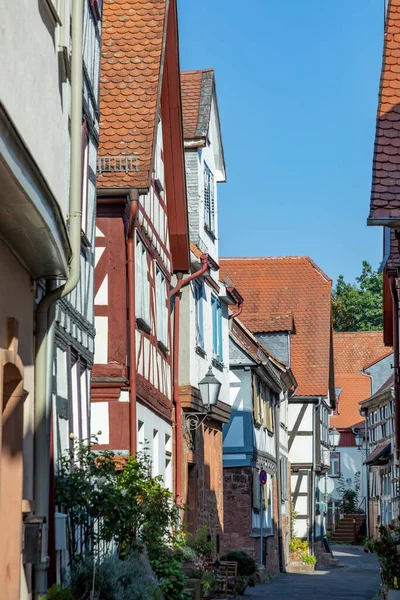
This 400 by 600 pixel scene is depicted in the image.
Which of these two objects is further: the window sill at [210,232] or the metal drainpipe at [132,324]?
the window sill at [210,232]

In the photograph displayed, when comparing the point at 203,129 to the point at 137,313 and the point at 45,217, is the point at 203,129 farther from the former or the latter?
the point at 45,217

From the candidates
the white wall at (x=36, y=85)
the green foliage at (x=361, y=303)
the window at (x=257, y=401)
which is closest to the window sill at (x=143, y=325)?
the white wall at (x=36, y=85)

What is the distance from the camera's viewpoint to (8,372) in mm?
8023

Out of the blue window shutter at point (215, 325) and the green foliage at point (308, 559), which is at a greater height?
the blue window shutter at point (215, 325)

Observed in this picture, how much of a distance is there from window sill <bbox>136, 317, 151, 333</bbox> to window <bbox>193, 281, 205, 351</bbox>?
13.9 ft

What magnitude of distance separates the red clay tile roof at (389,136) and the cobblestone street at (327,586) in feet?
31.4

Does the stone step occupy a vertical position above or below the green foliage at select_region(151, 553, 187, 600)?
below

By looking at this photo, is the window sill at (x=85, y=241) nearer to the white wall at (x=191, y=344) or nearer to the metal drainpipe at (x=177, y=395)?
the metal drainpipe at (x=177, y=395)

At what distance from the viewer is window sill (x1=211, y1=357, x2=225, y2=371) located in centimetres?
2272

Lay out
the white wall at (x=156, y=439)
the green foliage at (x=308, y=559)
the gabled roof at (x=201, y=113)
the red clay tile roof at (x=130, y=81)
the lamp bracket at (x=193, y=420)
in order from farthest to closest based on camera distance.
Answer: the green foliage at (x=308, y=559)
the gabled roof at (x=201, y=113)
the lamp bracket at (x=193, y=420)
the white wall at (x=156, y=439)
the red clay tile roof at (x=130, y=81)

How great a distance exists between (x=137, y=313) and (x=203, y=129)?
758 centimetres

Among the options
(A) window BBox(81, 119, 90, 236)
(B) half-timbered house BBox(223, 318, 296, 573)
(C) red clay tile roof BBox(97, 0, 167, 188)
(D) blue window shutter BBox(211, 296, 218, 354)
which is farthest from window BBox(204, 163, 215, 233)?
(A) window BBox(81, 119, 90, 236)

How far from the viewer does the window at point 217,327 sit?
23312mm

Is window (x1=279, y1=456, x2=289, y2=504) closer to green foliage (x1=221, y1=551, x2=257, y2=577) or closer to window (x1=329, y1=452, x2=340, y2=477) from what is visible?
green foliage (x1=221, y1=551, x2=257, y2=577)
